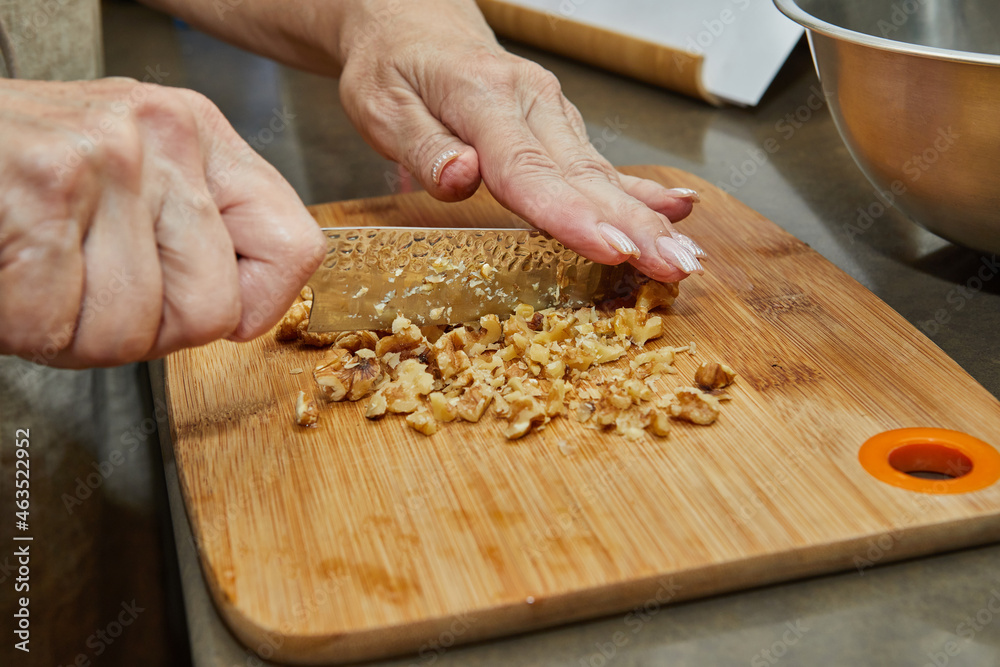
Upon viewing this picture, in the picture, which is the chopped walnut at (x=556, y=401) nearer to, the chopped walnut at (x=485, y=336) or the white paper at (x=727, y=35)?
the chopped walnut at (x=485, y=336)

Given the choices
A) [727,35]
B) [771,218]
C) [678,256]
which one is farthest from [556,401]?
[727,35]

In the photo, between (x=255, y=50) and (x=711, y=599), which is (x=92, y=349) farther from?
(x=255, y=50)

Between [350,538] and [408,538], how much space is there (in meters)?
0.05

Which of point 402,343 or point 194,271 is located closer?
point 194,271

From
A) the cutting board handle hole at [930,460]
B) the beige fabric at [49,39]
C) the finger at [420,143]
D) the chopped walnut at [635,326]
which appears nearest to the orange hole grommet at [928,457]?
the cutting board handle hole at [930,460]

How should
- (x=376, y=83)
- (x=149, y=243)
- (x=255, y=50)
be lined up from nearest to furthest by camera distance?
1. (x=149, y=243)
2. (x=376, y=83)
3. (x=255, y=50)

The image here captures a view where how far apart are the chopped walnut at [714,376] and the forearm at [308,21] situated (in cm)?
67

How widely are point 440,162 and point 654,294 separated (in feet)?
1.13

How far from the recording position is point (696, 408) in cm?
84

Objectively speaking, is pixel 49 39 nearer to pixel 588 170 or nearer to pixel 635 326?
pixel 588 170

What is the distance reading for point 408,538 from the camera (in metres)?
0.71

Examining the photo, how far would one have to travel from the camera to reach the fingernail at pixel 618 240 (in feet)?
3.12

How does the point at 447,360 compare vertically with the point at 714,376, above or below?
below

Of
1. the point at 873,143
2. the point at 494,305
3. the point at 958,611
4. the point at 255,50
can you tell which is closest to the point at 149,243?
the point at 494,305
